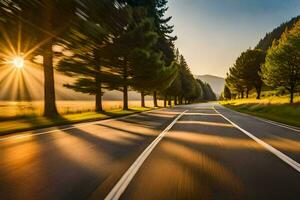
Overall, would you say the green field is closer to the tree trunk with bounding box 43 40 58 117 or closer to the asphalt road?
the tree trunk with bounding box 43 40 58 117

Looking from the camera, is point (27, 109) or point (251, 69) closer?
point (27, 109)

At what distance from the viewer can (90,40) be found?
27.6m

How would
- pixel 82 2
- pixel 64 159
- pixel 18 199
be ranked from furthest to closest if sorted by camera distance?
pixel 82 2, pixel 64 159, pixel 18 199

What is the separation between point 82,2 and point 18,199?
20536mm

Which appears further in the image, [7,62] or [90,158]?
[7,62]

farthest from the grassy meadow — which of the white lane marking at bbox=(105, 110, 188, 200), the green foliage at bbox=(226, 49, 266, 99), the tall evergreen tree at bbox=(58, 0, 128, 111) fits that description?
the green foliage at bbox=(226, 49, 266, 99)

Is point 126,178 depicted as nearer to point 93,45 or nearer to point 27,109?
point 27,109

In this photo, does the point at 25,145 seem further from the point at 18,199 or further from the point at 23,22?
the point at 23,22

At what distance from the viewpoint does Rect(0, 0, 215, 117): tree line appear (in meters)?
20.6

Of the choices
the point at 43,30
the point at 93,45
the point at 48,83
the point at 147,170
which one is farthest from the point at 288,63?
the point at 147,170

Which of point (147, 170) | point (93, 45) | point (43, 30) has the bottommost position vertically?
point (147, 170)

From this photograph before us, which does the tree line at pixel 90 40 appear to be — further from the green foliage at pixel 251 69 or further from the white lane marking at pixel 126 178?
the green foliage at pixel 251 69

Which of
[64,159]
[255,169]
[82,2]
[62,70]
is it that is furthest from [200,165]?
[62,70]

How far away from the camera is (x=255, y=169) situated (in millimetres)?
6172
